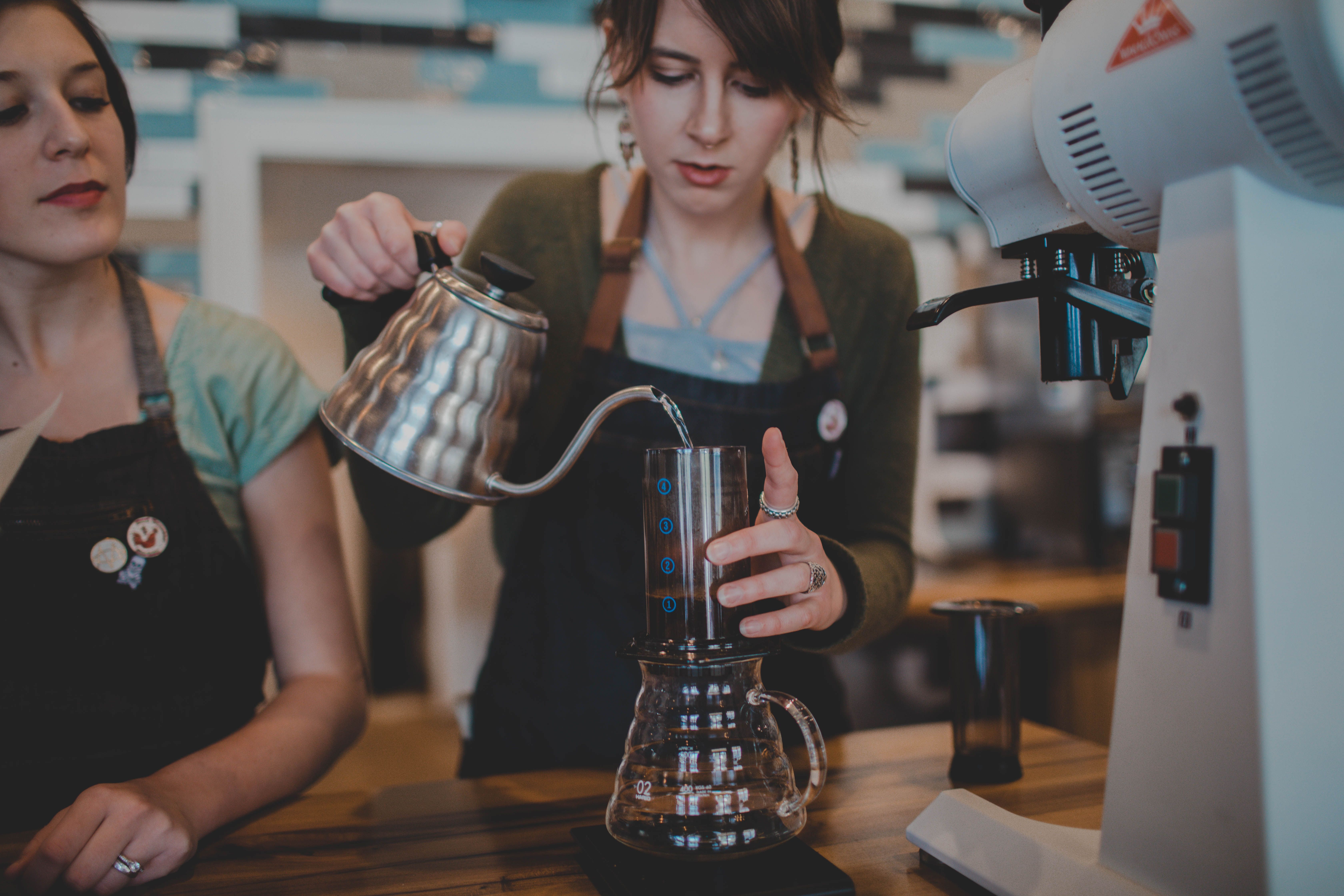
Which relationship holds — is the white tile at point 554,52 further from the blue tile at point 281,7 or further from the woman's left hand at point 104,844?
the woman's left hand at point 104,844

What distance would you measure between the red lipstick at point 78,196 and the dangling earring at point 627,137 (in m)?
0.64

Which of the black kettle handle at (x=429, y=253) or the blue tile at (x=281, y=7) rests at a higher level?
the blue tile at (x=281, y=7)

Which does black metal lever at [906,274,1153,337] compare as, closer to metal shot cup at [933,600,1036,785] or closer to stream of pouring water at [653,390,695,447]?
stream of pouring water at [653,390,695,447]

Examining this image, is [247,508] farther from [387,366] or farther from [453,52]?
[453,52]

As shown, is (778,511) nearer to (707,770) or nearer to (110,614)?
(707,770)

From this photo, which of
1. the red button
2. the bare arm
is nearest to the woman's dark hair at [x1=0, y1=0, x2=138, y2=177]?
the bare arm

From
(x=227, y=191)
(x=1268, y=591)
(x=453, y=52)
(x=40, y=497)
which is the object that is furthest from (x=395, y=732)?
(x=1268, y=591)

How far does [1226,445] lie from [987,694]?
50cm

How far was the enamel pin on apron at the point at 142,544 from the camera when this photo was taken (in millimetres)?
1110

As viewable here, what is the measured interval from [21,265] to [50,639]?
46 centimetres

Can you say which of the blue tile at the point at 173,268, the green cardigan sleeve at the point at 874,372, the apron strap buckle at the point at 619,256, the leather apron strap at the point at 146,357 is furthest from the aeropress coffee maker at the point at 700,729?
the blue tile at the point at 173,268

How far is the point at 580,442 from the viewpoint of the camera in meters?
0.85

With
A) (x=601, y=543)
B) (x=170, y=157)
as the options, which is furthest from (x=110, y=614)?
(x=170, y=157)

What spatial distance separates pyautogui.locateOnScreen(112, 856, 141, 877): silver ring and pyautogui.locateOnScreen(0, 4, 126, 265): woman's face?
70cm
